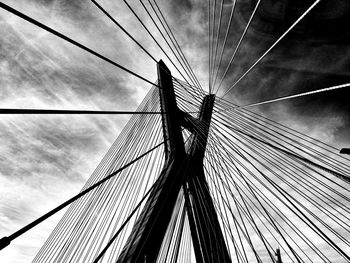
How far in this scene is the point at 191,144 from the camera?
18.3ft

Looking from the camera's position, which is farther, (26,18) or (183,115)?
(183,115)

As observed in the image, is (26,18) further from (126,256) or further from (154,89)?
(154,89)

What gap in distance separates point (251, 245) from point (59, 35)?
3.07 meters

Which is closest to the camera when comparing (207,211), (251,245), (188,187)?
(251,245)

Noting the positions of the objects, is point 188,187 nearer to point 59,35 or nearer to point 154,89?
point 154,89

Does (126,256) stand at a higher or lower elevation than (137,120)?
lower

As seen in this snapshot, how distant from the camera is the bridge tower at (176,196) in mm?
2943

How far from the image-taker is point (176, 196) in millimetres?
3982

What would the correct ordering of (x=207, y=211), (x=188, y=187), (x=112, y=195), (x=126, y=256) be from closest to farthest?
(x=126, y=256)
(x=112, y=195)
(x=207, y=211)
(x=188, y=187)

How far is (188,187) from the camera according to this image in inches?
189

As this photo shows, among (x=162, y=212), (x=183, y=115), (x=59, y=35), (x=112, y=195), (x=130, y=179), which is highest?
(x=183, y=115)

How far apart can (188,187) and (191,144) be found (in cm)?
123

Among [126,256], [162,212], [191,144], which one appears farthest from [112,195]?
[191,144]

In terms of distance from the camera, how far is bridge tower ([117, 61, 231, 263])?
9.66 feet
